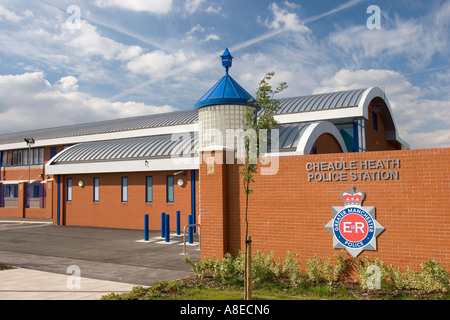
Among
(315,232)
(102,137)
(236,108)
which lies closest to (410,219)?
(315,232)

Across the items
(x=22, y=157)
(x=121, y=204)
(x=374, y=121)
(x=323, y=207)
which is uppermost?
(x=374, y=121)

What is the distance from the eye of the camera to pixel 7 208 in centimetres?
→ 3547

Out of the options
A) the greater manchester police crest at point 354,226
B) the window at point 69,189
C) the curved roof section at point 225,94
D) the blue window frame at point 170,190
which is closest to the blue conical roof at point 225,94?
the curved roof section at point 225,94

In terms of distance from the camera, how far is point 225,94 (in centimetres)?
1825

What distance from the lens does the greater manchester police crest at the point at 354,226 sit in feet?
30.7

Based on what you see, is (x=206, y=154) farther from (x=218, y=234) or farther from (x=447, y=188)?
(x=447, y=188)

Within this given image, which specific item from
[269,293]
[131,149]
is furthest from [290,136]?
[131,149]

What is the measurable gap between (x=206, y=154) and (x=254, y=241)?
9.38 ft

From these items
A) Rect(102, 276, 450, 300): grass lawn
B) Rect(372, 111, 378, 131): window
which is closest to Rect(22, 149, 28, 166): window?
Rect(372, 111, 378, 131): window

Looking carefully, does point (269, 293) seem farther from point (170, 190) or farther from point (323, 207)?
point (170, 190)

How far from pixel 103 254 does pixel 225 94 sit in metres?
8.56

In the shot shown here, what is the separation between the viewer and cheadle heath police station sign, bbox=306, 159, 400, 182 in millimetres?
9284

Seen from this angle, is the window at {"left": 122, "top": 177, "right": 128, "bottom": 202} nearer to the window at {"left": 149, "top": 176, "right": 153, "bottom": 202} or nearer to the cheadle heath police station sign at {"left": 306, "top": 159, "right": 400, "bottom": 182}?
the window at {"left": 149, "top": 176, "right": 153, "bottom": 202}

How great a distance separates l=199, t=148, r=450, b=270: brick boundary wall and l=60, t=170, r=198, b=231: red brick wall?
10.4 metres
